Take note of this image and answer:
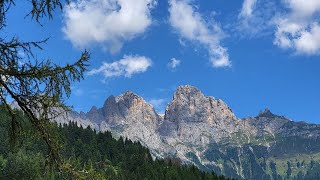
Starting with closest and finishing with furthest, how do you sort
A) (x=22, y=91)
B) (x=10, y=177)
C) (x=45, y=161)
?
(x=22, y=91) → (x=45, y=161) → (x=10, y=177)

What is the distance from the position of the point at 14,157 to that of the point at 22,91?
371ft

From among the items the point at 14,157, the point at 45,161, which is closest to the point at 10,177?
the point at 14,157

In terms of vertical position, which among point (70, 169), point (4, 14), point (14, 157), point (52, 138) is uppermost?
point (14, 157)

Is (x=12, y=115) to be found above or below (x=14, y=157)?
below

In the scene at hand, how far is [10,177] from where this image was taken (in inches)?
4496

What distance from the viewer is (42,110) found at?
38.5 ft

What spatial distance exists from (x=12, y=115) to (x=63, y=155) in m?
1.67

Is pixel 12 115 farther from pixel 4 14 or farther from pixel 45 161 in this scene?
pixel 4 14

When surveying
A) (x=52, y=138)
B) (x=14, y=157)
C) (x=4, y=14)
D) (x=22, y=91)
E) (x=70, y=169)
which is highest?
(x=14, y=157)

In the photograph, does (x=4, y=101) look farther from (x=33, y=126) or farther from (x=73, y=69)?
(x=73, y=69)

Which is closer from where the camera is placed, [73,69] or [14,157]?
[73,69]

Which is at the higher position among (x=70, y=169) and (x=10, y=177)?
(x=10, y=177)

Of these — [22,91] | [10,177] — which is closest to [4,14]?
[22,91]

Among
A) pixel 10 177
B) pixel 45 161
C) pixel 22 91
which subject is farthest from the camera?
pixel 10 177
